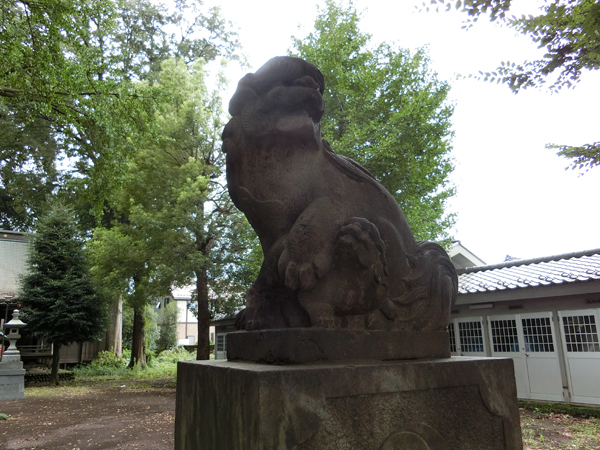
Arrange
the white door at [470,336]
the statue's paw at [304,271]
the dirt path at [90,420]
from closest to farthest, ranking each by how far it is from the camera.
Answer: the statue's paw at [304,271] → the dirt path at [90,420] → the white door at [470,336]

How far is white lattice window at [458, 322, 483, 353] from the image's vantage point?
994 cm

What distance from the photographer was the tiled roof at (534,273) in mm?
8141

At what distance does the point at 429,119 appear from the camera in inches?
390

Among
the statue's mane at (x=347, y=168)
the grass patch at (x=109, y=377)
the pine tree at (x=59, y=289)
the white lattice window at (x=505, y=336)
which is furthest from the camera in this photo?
the pine tree at (x=59, y=289)

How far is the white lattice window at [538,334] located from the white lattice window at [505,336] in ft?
0.73

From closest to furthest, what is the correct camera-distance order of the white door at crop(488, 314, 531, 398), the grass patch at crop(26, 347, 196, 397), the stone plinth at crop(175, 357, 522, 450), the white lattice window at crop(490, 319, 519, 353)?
the stone plinth at crop(175, 357, 522, 450) < the white door at crop(488, 314, 531, 398) < the white lattice window at crop(490, 319, 519, 353) < the grass patch at crop(26, 347, 196, 397)

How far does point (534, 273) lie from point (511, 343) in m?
1.64

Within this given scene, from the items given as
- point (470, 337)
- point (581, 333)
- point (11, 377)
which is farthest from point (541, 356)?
point (11, 377)

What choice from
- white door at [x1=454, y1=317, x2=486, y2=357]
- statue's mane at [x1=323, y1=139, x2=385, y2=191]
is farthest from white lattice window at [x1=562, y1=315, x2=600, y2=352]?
statue's mane at [x1=323, y1=139, x2=385, y2=191]

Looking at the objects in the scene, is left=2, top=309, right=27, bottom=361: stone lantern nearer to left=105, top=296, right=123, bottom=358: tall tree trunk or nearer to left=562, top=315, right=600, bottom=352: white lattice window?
left=105, top=296, right=123, bottom=358: tall tree trunk

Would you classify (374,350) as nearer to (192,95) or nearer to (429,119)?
(429,119)

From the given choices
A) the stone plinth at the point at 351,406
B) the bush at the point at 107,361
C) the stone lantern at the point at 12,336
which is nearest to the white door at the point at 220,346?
the bush at the point at 107,361

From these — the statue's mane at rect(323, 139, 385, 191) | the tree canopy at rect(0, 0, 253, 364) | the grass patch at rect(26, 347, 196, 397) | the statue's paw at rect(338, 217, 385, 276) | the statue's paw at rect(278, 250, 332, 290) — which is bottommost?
the grass patch at rect(26, 347, 196, 397)

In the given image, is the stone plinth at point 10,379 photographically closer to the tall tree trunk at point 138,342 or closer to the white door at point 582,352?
the tall tree trunk at point 138,342
